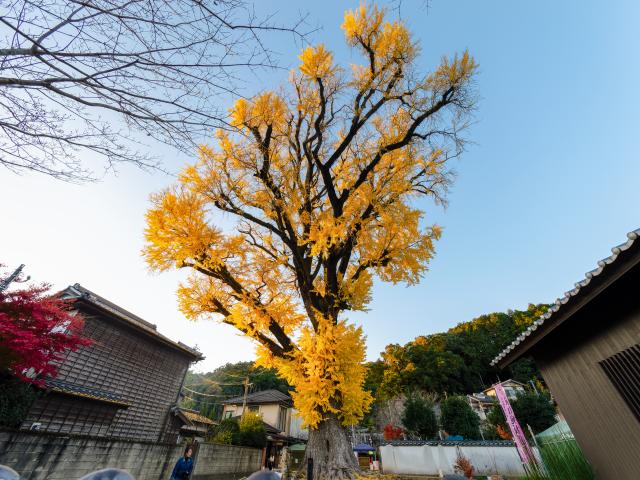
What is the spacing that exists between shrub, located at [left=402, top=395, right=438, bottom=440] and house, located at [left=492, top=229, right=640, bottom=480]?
15.6 meters

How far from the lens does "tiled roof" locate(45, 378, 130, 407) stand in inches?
300

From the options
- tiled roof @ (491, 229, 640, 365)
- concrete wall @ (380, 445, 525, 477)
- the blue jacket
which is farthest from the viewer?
concrete wall @ (380, 445, 525, 477)

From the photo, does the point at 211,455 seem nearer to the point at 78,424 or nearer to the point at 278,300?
the point at 78,424

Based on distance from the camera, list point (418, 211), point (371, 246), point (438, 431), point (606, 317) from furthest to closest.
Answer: point (438, 431) < point (371, 246) < point (418, 211) < point (606, 317)

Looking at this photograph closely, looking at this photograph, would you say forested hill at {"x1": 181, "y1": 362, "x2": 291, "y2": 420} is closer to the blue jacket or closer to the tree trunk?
the blue jacket

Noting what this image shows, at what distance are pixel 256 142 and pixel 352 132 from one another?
7.68ft

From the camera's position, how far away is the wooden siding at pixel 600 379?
3439mm

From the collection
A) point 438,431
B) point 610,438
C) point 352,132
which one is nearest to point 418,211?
point 352,132

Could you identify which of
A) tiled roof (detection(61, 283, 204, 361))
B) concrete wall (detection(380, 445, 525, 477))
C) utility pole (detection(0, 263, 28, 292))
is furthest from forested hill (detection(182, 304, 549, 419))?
utility pole (detection(0, 263, 28, 292))

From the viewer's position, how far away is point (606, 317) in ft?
12.3

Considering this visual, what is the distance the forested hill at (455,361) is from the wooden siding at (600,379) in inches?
888

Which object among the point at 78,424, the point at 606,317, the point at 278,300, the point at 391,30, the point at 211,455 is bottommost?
the point at 211,455

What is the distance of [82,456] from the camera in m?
5.98

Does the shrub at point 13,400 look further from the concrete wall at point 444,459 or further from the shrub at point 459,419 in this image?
the shrub at point 459,419
